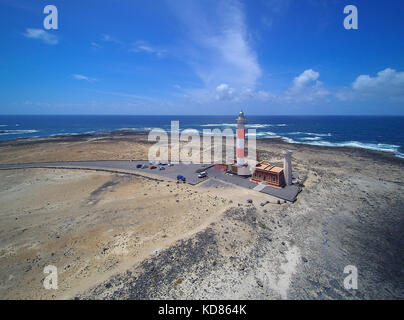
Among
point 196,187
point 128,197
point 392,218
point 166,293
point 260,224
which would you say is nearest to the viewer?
point 166,293

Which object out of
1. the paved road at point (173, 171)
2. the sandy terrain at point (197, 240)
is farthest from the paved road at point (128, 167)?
the sandy terrain at point (197, 240)

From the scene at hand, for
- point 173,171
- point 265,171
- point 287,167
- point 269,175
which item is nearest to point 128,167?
point 173,171

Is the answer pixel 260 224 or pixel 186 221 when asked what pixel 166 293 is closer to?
pixel 186 221

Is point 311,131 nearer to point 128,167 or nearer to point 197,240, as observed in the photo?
point 128,167

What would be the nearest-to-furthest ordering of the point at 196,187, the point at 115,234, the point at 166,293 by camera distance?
the point at 166,293, the point at 115,234, the point at 196,187
